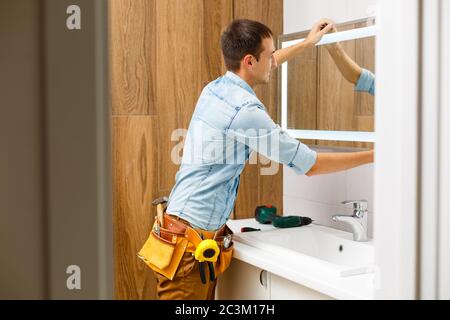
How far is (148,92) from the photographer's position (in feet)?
6.56

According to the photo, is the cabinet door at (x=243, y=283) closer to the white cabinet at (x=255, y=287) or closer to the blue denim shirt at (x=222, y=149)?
the white cabinet at (x=255, y=287)

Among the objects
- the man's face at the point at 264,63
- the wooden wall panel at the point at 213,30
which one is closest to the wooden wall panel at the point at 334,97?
the man's face at the point at 264,63

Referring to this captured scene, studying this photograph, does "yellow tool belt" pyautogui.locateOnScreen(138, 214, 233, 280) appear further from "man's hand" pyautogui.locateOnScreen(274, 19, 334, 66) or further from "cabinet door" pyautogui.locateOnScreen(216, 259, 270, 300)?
"man's hand" pyautogui.locateOnScreen(274, 19, 334, 66)

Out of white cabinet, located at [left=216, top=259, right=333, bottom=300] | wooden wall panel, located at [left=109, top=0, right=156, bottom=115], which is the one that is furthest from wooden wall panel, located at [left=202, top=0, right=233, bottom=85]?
white cabinet, located at [left=216, top=259, right=333, bottom=300]

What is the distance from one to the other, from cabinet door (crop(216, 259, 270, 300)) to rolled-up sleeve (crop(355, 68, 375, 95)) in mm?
686

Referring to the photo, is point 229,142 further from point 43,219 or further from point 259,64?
point 43,219

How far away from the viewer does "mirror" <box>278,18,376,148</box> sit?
1.71 meters

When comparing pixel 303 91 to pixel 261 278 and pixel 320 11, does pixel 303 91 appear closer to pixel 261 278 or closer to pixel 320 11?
pixel 320 11

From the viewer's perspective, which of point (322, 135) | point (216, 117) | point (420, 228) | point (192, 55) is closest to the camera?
point (420, 228)

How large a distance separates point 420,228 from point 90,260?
521mm

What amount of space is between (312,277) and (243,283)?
15.6 inches

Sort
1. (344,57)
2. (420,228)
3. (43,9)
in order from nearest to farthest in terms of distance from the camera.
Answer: (43,9), (420,228), (344,57)

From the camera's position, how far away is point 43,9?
9.5 inches
